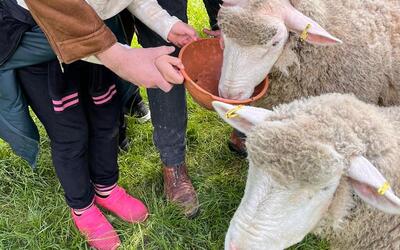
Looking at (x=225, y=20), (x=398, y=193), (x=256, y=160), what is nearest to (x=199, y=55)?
(x=225, y=20)

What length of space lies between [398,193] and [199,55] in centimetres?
117

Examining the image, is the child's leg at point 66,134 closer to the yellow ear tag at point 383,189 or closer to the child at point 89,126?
the child at point 89,126

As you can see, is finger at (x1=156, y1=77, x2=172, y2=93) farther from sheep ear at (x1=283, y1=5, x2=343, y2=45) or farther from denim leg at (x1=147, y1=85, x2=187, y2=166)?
sheep ear at (x1=283, y1=5, x2=343, y2=45)

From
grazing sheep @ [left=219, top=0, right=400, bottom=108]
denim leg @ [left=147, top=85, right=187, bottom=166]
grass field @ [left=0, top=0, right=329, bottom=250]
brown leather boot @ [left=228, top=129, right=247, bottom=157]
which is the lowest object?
grass field @ [left=0, top=0, right=329, bottom=250]

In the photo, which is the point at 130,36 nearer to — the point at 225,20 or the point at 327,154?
the point at 225,20

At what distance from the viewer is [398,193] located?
1.99 metres

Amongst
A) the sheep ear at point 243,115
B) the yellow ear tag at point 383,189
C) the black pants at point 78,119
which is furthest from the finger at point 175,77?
the yellow ear tag at point 383,189

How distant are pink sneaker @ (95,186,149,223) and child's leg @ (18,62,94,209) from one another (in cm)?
17

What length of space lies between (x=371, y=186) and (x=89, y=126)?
147cm

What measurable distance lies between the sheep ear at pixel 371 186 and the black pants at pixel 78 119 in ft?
4.18

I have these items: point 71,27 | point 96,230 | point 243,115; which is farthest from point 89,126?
point 243,115

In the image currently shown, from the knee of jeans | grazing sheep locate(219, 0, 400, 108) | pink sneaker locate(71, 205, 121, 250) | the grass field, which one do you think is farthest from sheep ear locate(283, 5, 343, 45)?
pink sneaker locate(71, 205, 121, 250)

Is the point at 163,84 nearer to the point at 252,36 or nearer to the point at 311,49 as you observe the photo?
the point at 252,36

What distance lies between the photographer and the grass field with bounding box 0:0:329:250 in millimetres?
2752
